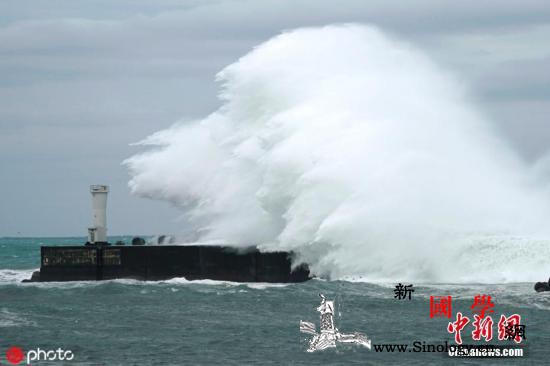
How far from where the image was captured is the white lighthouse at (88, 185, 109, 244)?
38.7m

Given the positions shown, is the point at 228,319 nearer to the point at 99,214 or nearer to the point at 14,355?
the point at 14,355

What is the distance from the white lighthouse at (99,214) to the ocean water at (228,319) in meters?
2.54

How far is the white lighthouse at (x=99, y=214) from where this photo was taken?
38719mm

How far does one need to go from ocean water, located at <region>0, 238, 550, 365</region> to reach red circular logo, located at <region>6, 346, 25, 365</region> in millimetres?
174

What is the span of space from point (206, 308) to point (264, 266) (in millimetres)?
6335

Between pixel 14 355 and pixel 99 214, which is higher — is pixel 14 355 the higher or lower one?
the lower one

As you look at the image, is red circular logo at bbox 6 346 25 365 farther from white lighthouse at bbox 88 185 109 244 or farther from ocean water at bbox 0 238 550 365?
white lighthouse at bbox 88 185 109 244

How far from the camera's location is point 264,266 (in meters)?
36.3

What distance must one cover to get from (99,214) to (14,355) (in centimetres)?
1653

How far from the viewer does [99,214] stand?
39125 mm

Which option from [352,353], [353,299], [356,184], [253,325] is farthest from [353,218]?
[352,353]

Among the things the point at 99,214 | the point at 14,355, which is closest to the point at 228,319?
the point at 14,355

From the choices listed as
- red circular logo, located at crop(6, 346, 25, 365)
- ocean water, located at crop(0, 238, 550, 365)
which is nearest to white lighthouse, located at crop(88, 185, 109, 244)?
ocean water, located at crop(0, 238, 550, 365)

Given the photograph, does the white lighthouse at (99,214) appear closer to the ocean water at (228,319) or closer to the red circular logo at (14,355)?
the ocean water at (228,319)
